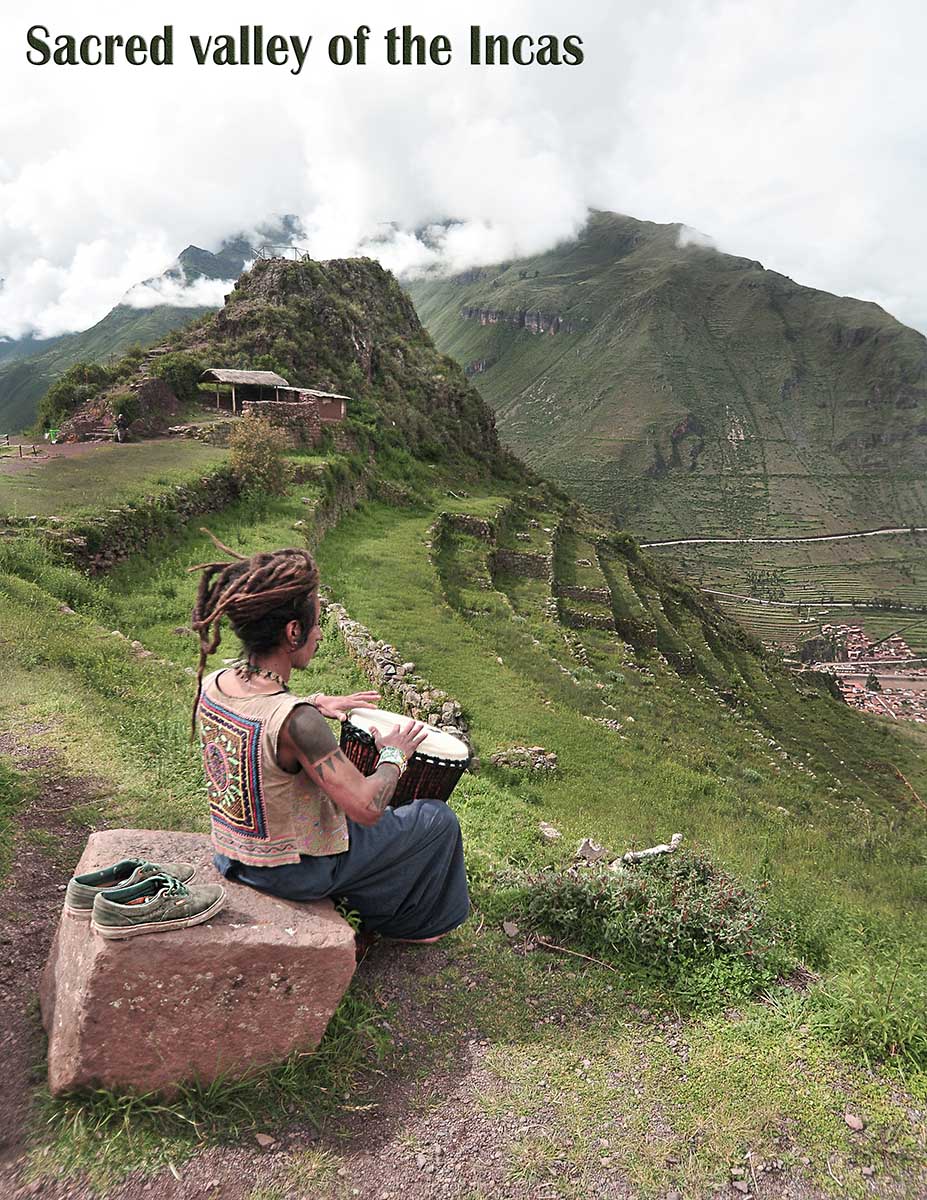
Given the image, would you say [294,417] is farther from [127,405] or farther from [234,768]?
[234,768]

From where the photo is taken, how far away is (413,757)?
4.16 metres

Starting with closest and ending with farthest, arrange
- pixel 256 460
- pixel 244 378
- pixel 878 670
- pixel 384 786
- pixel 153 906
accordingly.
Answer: pixel 153 906 < pixel 384 786 < pixel 256 460 < pixel 244 378 < pixel 878 670

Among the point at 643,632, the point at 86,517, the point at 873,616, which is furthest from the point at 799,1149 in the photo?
the point at 873,616

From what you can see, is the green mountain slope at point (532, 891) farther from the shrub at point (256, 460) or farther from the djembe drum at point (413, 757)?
the djembe drum at point (413, 757)

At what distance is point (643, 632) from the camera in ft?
88.3

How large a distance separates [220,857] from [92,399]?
30.6 m

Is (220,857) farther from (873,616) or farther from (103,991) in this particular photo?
(873,616)

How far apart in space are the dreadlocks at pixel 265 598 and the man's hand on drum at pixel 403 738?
76 cm

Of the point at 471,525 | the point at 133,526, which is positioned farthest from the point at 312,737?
the point at 471,525

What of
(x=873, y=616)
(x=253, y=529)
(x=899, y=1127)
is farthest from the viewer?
(x=873, y=616)

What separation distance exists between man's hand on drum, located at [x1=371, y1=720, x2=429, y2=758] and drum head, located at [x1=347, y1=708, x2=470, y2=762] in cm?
17

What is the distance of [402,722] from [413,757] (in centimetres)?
27

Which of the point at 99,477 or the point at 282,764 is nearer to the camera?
the point at 282,764

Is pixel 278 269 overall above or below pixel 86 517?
above
